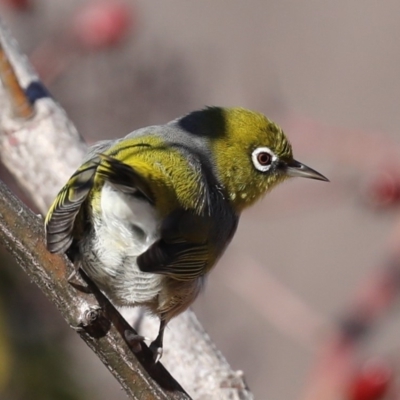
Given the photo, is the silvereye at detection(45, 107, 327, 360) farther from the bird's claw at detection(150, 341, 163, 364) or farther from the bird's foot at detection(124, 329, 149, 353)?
the bird's foot at detection(124, 329, 149, 353)

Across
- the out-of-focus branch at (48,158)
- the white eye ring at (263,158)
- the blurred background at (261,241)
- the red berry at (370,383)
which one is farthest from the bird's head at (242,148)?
the red berry at (370,383)

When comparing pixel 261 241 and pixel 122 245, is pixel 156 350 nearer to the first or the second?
pixel 122 245

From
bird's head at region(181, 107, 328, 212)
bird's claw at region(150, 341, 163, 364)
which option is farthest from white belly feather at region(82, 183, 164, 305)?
bird's head at region(181, 107, 328, 212)

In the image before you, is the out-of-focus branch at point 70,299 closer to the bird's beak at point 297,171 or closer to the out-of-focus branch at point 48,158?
the out-of-focus branch at point 48,158

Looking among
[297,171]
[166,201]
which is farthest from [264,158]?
[166,201]

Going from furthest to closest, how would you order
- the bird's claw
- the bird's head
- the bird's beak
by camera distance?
1. the bird's beak
2. the bird's head
3. the bird's claw

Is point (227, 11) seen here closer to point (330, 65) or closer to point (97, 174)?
point (330, 65)

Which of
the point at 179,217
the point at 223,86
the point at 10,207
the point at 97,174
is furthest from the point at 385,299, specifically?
the point at 223,86
